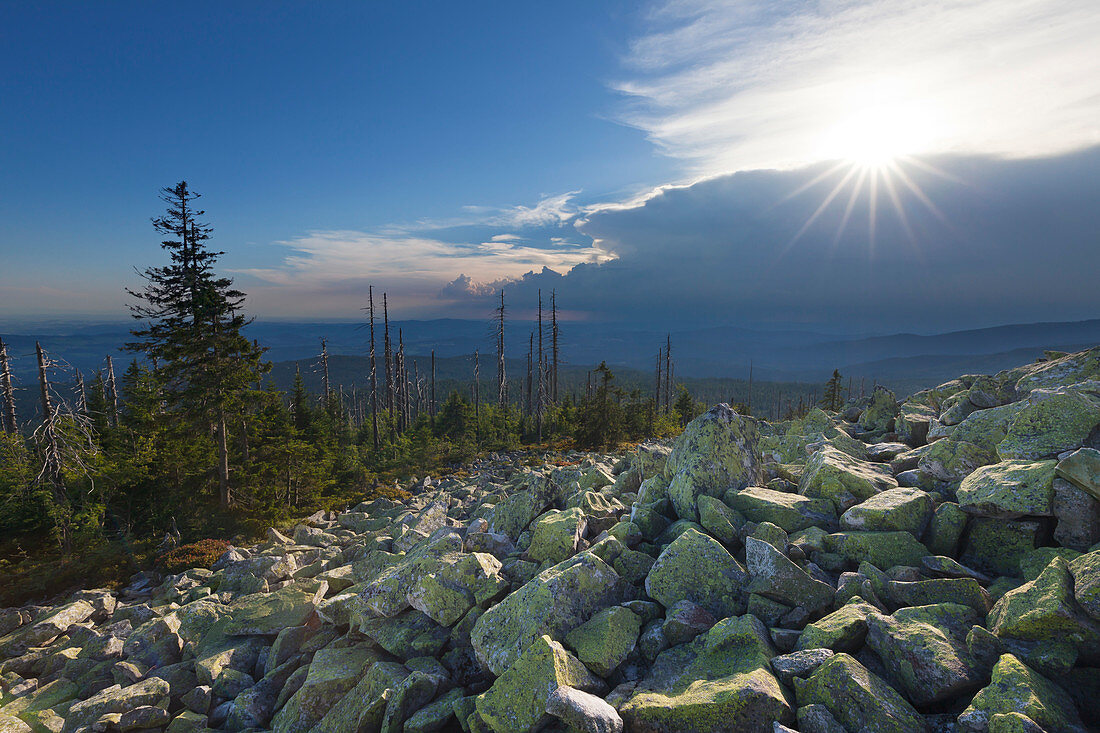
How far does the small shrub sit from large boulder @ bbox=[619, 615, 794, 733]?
18.3 m

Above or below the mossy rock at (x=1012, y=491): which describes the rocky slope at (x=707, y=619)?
below

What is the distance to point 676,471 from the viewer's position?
916cm

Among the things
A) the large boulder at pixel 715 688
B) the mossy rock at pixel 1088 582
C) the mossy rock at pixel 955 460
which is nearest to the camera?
→ the mossy rock at pixel 1088 582

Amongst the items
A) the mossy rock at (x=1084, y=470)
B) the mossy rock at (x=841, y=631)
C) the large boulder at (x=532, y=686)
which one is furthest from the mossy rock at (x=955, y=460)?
the large boulder at (x=532, y=686)

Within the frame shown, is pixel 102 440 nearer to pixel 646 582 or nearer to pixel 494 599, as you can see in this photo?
pixel 494 599

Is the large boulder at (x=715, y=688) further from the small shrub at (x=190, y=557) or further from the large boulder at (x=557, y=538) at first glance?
the small shrub at (x=190, y=557)

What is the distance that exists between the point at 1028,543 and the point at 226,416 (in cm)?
2631

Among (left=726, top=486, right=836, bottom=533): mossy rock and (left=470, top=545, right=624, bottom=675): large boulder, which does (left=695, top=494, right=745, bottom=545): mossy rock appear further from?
(left=470, top=545, right=624, bottom=675): large boulder

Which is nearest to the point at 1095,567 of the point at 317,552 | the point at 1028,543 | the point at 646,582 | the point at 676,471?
the point at 1028,543

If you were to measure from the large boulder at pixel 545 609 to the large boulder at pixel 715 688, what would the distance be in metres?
1.21

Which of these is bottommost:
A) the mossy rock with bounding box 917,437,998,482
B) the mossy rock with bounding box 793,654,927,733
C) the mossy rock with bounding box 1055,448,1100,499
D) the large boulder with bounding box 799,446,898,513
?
the mossy rock with bounding box 793,654,927,733

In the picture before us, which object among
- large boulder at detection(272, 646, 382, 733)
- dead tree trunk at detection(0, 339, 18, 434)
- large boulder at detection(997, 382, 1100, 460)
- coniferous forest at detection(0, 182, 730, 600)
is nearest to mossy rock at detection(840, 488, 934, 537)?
large boulder at detection(997, 382, 1100, 460)

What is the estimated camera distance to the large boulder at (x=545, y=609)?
19.0ft

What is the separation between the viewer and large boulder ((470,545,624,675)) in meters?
5.80
